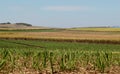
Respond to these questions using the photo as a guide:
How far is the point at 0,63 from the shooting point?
8703mm

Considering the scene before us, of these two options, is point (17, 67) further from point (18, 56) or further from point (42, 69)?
point (18, 56)

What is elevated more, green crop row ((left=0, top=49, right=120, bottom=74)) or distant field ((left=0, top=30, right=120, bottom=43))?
green crop row ((left=0, top=49, right=120, bottom=74))

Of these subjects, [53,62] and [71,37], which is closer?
[53,62]

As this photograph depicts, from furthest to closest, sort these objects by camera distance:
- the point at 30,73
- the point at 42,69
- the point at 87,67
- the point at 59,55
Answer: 1. the point at 59,55
2. the point at 87,67
3. the point at 42,69
4. the point at 30,73

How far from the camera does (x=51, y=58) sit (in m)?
10.2

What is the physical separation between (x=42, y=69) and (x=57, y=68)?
1.70 feet

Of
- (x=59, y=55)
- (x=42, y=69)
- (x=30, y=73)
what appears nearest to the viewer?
(x=30, y=73)

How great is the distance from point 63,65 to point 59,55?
2.00m

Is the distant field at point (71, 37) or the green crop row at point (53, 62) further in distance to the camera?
the distant field at point (71, 37)

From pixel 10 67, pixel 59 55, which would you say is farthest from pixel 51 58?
pixel 10 67

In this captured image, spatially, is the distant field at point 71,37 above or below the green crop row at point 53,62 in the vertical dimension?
below

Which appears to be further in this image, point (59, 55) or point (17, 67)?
point (59, 55)

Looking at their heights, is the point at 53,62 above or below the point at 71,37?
above

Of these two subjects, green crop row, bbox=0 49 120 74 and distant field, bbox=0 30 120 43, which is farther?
distant field, bbox=0 30 120 43
